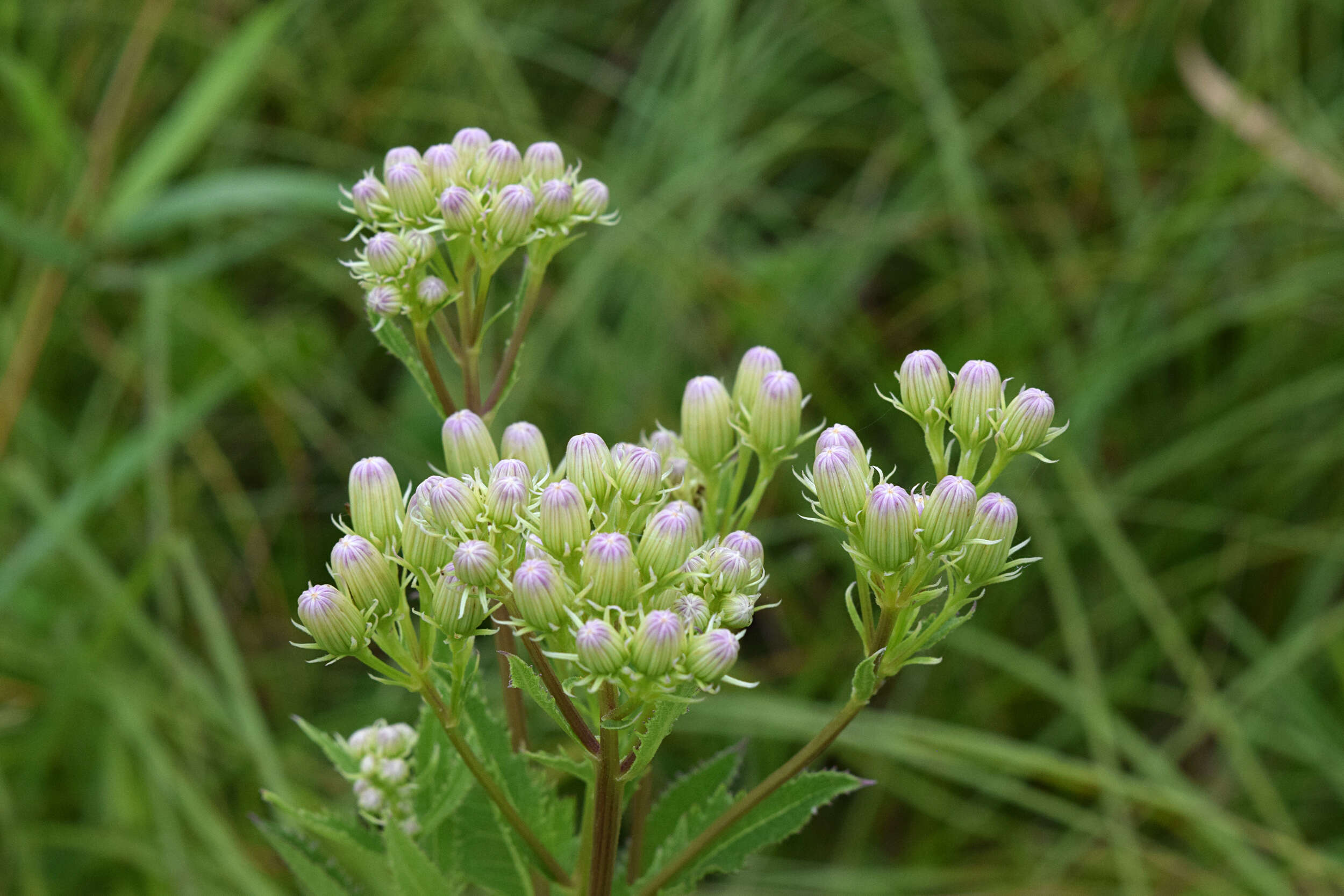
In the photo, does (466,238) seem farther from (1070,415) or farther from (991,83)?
(991,83)

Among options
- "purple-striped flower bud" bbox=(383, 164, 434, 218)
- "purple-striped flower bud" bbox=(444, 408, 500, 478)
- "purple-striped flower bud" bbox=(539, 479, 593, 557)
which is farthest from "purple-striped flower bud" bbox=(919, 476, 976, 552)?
"purple-striped flower bud" bbox=(383, 164, 434, 218)

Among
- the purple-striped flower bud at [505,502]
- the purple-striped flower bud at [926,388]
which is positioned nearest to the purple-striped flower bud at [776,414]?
the purple-striped flower bud at [926,388]

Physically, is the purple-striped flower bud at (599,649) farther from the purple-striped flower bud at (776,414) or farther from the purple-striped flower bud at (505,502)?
the purple-striped flower bud at (776,414)

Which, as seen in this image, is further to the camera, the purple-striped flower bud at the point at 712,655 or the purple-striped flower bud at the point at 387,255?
the purple-striped flower bud at the point at 387,255

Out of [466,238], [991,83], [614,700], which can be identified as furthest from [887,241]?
[614,700]

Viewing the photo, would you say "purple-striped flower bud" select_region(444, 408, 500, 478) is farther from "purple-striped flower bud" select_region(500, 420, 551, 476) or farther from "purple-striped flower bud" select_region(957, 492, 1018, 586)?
"purple-striped flower bud" select_region(957, 492, 1018, 586)
